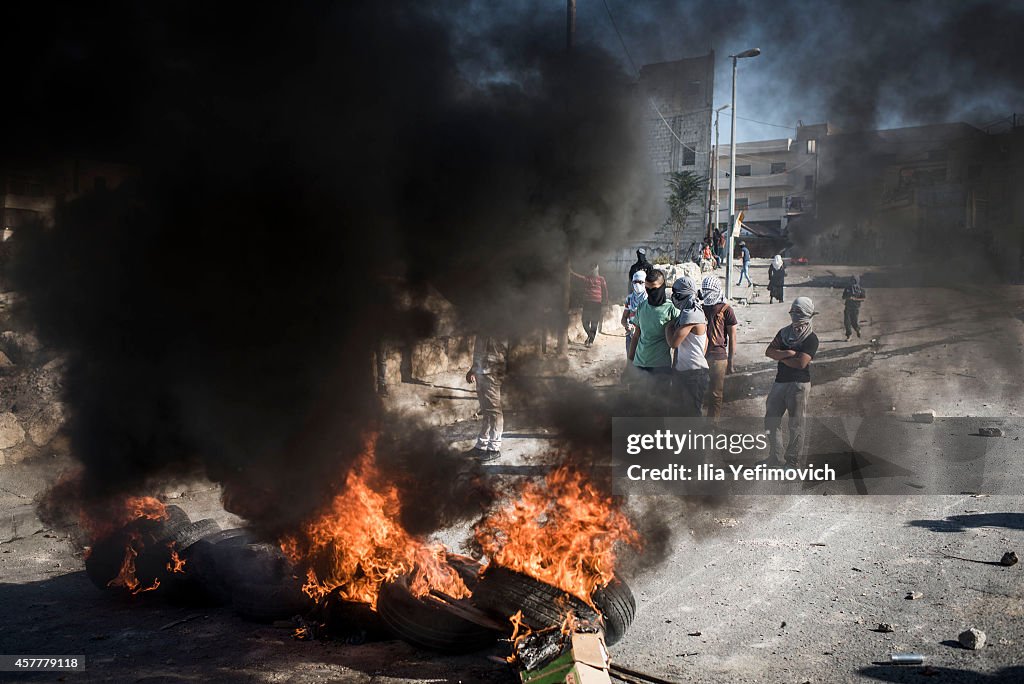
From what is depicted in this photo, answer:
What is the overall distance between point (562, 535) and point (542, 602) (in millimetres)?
572

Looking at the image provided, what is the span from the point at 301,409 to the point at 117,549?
4.49ft

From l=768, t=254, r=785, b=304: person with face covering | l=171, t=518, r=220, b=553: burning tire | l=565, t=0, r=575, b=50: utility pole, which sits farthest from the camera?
l=768, t=254, r=785, b=304: person with face covering

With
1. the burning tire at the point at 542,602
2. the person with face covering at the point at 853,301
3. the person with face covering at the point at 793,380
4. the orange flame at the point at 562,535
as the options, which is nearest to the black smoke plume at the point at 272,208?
the orange flame at the point at 562,535

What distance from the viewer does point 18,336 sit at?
770 centimetres

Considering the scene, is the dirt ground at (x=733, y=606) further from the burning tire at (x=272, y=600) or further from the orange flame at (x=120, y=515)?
the orange flame at (x=120, y=515)

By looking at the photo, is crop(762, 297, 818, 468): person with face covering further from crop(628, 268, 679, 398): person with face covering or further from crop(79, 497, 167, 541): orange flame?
crop(79, 497, 167, 541): orange flame

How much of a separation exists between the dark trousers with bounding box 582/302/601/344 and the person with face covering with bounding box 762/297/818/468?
193 inches

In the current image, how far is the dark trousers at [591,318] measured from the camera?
1140cm

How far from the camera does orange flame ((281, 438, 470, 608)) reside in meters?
3.79

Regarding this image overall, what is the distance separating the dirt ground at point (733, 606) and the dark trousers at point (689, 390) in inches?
43.5

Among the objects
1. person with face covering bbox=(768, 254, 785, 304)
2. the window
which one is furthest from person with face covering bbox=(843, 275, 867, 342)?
the window

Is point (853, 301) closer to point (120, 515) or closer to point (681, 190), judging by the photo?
point (681, 190)

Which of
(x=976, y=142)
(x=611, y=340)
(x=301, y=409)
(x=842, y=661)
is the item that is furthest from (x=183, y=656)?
(x=611, y=340)

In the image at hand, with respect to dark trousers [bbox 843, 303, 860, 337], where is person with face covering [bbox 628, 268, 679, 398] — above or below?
below
